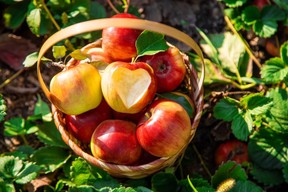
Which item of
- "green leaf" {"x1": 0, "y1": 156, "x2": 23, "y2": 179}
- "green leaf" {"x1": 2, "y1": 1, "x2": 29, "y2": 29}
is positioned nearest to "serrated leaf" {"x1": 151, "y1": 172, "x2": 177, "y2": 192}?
"green leaf" {"x1": 0, "y1": 156, "x2": 23, "y2": 179}

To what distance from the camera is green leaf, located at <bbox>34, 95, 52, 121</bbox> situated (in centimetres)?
223

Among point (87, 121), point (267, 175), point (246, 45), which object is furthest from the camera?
point (246, 45)

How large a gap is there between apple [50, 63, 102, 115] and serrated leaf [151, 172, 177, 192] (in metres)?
0.36

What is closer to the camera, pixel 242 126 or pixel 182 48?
pixel 242 126

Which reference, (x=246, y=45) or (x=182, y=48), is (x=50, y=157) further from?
(x=246, y=45)

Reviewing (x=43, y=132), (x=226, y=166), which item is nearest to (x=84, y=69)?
(x=43, y=132)

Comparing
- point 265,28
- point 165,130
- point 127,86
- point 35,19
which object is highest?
point 35,19

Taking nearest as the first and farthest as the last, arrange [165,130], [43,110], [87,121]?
[165,130]
[87,121]
[43,110]

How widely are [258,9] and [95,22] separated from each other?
925 mm

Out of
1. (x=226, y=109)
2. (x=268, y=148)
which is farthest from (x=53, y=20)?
(x=268, y=148)

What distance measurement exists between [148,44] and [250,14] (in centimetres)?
65

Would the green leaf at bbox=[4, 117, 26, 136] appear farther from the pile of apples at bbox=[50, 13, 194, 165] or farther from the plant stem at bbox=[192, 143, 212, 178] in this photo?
the plant stem at bbox=[192, 143, 212, 178]

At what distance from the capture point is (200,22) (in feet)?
8.34

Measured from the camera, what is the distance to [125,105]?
182cm
